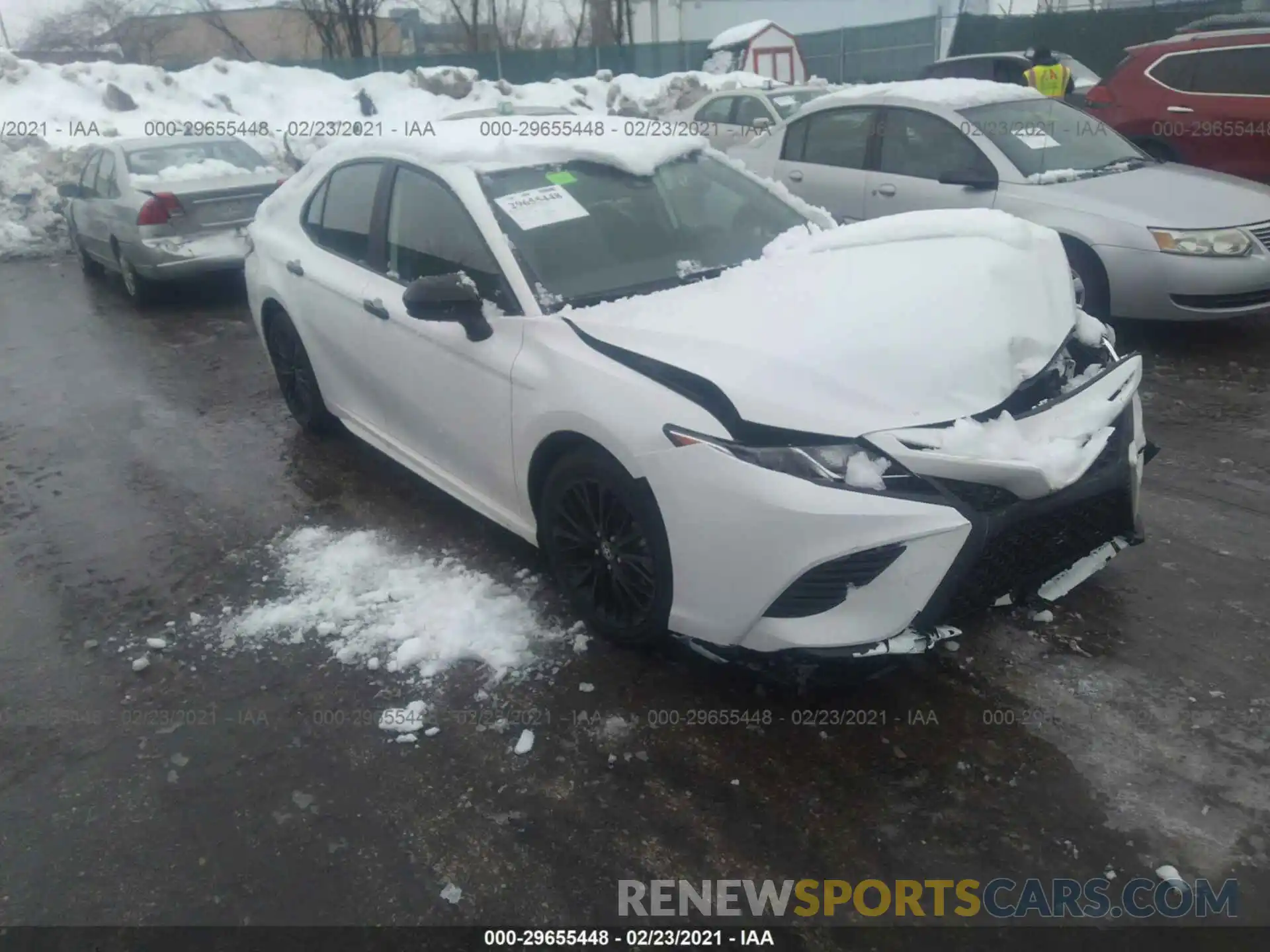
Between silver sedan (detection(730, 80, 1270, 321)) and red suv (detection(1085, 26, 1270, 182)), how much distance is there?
2.39m

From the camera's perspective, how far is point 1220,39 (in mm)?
8914

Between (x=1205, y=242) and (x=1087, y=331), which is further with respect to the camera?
(x=1205, y=242)

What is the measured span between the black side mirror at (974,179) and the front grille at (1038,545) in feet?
13.5

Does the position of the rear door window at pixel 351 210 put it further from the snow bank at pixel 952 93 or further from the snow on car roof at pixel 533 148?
the snow bank at pixel 952 93

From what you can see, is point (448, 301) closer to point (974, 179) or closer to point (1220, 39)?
point (974, 179)

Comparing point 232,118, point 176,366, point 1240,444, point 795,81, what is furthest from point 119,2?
point 1240,444

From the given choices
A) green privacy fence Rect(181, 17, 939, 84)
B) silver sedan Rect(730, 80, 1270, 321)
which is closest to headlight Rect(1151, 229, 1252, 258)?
silver sedan Rect(730, 80, 1270, 321)

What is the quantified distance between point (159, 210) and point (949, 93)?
22.5 ft

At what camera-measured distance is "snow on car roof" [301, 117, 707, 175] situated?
13.0 ft

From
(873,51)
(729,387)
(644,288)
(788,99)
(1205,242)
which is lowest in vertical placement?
(1205,242)

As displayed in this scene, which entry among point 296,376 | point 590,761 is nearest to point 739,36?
point 296,376

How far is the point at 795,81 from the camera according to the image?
24.5 m

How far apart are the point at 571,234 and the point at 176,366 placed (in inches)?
194

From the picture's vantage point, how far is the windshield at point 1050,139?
6.66m
